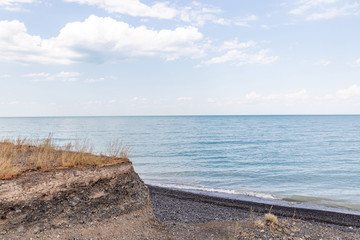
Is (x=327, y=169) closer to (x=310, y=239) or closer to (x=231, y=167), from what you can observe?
(x=231, y=167)

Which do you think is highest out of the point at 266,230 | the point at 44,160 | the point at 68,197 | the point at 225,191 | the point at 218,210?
the point at 44,160

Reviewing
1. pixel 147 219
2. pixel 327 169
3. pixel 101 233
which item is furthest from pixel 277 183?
pixel 101 233

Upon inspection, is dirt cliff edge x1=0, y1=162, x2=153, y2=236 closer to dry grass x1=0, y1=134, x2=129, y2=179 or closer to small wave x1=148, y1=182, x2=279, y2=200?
dry grass x1=0, y1=134, x2=129, y2=179

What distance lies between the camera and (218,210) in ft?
50.8

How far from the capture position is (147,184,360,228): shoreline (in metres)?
14.0

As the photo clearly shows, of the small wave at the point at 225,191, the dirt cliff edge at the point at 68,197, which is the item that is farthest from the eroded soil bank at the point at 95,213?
the small wave at the point at 225,191

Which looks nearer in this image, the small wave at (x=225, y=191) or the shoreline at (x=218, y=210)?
the shoreline at (x=218, y=210)

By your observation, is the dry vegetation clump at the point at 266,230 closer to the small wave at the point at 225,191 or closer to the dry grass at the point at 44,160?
the dry grass at the point at 44,160

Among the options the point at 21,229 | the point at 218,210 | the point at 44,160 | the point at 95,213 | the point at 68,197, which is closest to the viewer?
the point at 21,229

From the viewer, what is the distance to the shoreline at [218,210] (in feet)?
45.8

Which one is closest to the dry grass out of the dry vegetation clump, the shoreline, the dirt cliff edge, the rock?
the dirt cliff edge

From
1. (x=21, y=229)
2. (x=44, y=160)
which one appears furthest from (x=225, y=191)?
(x=21, y=229)

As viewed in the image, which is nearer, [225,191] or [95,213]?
[95,213]

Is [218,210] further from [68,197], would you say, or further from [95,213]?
[68,197]
